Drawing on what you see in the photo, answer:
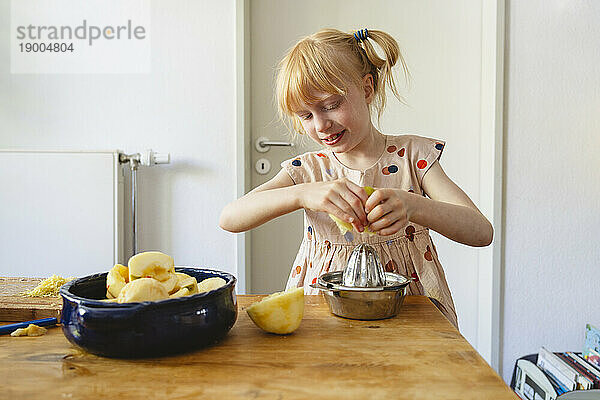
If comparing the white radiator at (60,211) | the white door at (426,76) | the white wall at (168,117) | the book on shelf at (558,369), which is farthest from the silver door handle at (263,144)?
the book on shelf at (558,369)

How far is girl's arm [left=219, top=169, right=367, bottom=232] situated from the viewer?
862 mm

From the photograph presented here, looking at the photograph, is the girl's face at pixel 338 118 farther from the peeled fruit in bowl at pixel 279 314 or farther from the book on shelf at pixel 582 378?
the book on shelf at pixel 582 378

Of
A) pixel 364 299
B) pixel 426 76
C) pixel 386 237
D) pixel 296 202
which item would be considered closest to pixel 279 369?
pixel 364 299

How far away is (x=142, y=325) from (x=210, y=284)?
14 centimetres

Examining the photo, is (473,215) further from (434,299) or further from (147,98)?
(147,98)

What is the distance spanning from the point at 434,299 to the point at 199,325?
1.92 feet

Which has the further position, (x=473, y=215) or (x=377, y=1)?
(x=377, y=1)

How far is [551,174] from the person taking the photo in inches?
Answer: 79.0

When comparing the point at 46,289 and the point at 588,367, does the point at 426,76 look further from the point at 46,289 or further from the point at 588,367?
the point at 46,289

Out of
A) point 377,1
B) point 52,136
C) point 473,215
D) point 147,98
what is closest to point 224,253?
point 147,98

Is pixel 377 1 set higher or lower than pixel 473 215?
higher

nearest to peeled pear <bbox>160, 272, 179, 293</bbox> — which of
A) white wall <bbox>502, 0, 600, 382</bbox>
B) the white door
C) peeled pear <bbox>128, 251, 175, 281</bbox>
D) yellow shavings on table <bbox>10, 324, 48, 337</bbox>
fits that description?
peeled pear <bbox>128, 251, 175, 281</bbox>

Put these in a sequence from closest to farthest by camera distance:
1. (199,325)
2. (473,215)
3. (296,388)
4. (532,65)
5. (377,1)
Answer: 1. (296,388)
2. (199,325)
3. (473,215)
4. (532,65)
5. (377,1)

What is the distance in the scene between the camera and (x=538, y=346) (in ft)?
6.72
